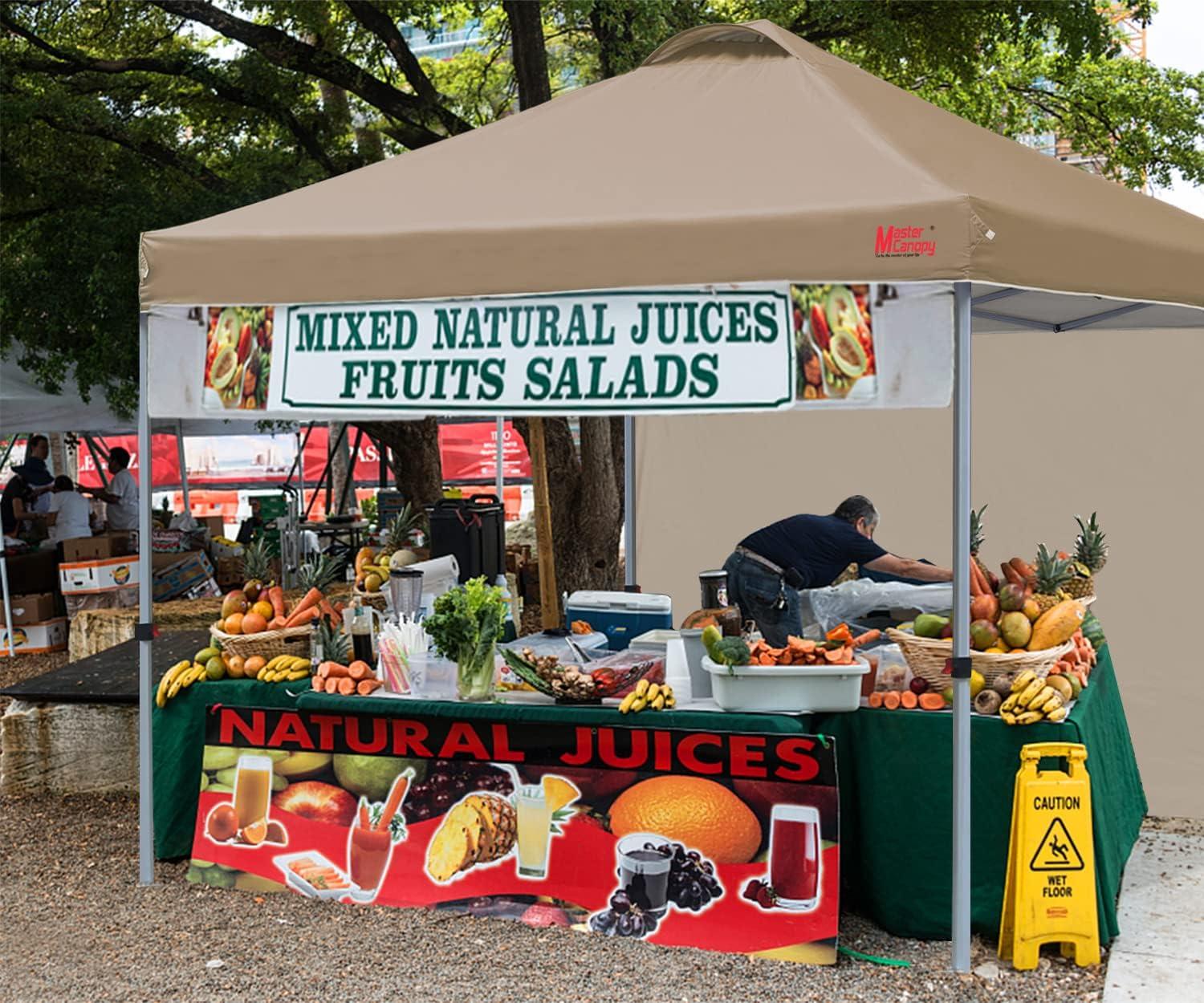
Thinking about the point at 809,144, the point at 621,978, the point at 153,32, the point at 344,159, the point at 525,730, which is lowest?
the point at 621,978

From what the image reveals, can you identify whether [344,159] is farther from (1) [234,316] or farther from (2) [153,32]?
(1) [234,316]

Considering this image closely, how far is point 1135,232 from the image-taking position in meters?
5.20

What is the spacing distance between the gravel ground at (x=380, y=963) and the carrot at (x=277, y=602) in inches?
46.8

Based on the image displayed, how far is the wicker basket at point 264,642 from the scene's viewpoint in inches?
233

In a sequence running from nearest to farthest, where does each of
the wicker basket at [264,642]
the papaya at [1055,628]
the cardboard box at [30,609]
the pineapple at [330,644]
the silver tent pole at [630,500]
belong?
1. the papaya at [1055,628]
2. the pineapple at [330,644]
3. the wicker basket at [264,642]
4. the silver tent pole at [630,500]
5. the cardboard box at [30,609]

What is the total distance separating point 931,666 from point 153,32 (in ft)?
37.7

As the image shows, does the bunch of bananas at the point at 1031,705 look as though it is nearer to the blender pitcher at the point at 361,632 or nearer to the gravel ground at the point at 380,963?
the gravel ground at the point at 380,963

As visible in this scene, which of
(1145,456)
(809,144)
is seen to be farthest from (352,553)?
(809,144)

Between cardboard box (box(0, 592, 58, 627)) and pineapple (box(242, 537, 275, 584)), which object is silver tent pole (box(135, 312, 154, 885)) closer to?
pineapple (box(242, 537, 275, 584))

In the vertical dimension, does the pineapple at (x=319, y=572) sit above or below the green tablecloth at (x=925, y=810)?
above

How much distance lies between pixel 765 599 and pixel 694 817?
267cm

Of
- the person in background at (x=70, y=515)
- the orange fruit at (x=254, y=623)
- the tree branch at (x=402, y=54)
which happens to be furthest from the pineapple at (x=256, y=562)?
the person in background at (x=70, y=515)

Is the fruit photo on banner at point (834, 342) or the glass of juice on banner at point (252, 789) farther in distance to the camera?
the glass of juice on banner at point (252, 789)

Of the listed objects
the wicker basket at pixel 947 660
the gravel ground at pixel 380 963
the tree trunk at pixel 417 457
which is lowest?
the gravel ground at pixel 380 963
